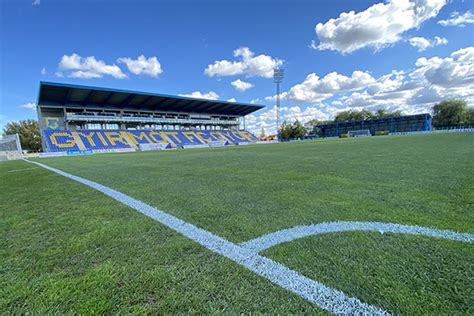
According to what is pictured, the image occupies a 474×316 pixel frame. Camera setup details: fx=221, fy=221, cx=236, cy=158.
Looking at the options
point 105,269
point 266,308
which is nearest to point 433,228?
point 266,308

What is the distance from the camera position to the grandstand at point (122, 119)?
121 ft

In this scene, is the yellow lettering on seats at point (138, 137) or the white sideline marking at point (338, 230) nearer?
the white sideline marking at point (338, 230)

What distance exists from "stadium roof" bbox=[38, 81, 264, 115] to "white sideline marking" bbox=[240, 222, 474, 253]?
42.2m

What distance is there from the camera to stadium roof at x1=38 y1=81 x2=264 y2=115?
35312 millimetres

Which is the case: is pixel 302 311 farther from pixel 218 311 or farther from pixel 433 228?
pixel 433 228

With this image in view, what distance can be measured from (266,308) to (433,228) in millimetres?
1993

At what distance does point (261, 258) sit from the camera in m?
1.82

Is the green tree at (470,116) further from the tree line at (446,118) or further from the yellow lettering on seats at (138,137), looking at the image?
the yellow lettering on seats at (138,137)

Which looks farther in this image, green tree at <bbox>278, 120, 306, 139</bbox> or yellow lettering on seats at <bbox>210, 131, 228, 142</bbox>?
green tree at <bbox>278, 120, 306, 139</bbox>

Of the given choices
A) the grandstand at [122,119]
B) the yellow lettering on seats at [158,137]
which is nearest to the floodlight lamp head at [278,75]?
the grandstand at [122,119]

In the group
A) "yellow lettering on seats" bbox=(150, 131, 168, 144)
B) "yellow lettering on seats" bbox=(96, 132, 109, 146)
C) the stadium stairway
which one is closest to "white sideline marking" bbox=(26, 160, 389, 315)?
the stadium stairway

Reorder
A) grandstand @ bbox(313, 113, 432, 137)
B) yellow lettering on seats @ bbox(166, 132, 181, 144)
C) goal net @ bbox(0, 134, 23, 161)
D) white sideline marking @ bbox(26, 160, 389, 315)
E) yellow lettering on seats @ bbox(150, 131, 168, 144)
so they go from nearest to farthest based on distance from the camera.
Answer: white sideline marking @ bbox(26, 160, 389, 315) → goal net @ bbox(0, 134, 23, 161) → yellow lettering on seats @ bbox(150, 131, 168, 144) → yellow lettering on seats @ bbox(166, 132, 181, 144) → grandstand @ bbox(313, 113, 432, 137)

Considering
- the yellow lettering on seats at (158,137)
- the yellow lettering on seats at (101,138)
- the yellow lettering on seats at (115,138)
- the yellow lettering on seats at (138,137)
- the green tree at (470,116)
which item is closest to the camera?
the yellow lettering on seats at (101,138)

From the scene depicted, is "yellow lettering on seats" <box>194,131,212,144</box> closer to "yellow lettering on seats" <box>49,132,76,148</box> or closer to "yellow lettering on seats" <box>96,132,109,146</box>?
"yellow lettering on seats" <box>96,132,109,146</box>
